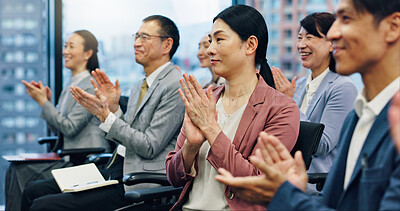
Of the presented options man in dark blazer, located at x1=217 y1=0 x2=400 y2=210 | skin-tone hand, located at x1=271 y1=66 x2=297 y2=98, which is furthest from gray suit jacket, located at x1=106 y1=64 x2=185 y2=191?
man in dark blazer, located at x1=217 y1=0 x2=400 y2=210

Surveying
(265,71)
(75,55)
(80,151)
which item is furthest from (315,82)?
(75,55)

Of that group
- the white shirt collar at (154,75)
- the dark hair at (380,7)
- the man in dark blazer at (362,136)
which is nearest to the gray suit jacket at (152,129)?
the white shirt collar at (154,75)

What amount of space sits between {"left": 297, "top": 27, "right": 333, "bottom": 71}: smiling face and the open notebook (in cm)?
125

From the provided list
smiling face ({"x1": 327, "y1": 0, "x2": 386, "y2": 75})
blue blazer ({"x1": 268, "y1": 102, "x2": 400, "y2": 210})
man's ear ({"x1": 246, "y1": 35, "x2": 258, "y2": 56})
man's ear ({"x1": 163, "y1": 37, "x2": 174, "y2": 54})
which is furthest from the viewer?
man's ear ({"x1": 163, "y1": 37, "x2": 174, "y2": 54})

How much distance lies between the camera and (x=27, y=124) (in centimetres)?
411

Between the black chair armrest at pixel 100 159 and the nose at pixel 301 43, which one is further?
the black chair armrest at pixel 100 159

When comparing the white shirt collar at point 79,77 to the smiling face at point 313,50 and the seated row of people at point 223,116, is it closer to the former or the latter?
the seated row of people at point 223,116

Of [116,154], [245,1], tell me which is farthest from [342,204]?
[245,1]

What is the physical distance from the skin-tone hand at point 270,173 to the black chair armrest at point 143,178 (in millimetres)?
877

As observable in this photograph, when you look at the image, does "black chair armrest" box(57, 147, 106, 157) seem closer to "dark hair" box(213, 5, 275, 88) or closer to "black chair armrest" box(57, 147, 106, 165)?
"black chair armrest" box(57, 147, 106, 165)

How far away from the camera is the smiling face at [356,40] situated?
3.24ft

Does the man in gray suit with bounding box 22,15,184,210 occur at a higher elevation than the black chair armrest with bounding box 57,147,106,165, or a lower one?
higher

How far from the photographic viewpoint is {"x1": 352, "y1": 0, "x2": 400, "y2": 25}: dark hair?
0.97 meters

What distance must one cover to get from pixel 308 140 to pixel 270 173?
0.65 meters
